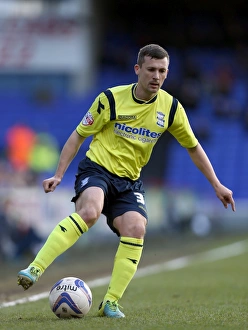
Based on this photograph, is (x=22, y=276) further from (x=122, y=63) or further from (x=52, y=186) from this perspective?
(x=122, y=63)

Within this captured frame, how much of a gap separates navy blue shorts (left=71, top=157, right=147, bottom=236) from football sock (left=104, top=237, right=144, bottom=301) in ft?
0.94

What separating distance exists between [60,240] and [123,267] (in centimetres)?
61

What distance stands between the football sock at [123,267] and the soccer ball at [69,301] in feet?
0.67

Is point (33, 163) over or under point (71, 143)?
under

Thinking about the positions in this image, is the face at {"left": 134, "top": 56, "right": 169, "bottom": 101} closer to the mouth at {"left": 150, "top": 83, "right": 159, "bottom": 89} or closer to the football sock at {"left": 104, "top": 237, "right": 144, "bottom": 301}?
the mouth at {"left": 150, "top": 83, "right": 159, "bottom": 89}

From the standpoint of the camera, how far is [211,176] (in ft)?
23.2

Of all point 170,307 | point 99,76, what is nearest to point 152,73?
point 170,307

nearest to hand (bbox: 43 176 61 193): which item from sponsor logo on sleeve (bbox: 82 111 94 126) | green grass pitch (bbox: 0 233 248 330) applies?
sponsor logo on sleeve (bbox: 82 111 94 126)

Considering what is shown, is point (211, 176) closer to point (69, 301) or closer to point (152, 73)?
point (152, 73)

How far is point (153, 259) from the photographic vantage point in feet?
52.2

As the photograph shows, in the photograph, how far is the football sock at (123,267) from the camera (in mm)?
6539

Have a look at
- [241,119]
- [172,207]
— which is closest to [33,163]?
[172,207]

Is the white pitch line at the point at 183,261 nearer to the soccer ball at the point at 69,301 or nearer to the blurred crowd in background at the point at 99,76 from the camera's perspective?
the soccer ball at the point at 69,301

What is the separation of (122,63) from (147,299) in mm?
24707
